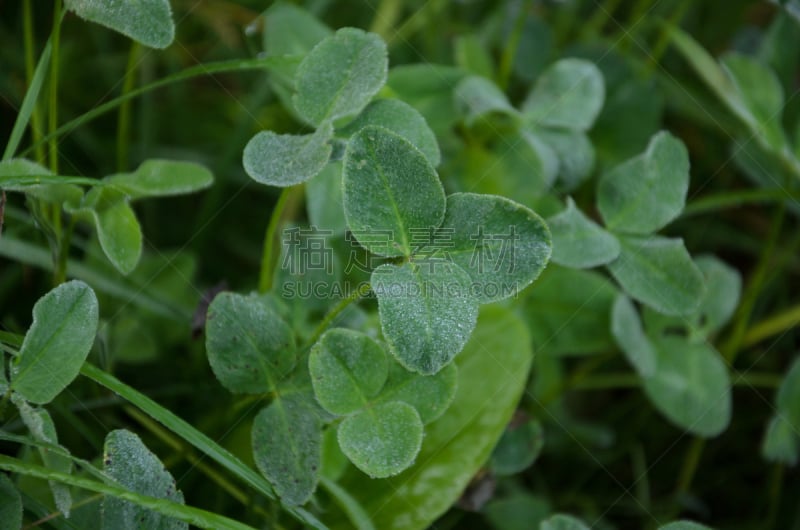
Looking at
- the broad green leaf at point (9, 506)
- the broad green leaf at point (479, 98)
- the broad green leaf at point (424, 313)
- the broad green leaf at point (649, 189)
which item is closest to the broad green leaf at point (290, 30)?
the broad green leaf at point (479, 98)

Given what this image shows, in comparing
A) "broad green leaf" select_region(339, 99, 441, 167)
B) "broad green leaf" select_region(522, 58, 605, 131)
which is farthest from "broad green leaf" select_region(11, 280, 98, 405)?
"broad green leaf" select_region(522, 58, 605, 131)

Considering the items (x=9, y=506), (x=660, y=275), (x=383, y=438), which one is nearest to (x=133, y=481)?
(x=9, y=506)

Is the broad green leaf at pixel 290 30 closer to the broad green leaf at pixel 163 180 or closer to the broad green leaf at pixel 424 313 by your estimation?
the broad green leaf at pixel 163 180

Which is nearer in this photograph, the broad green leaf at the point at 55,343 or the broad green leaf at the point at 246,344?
the broad green leaf at the point at 55,343

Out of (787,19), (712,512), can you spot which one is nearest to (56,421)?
(712,512)

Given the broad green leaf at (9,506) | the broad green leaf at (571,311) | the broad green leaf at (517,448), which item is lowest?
the broad green leaf at (9,506)

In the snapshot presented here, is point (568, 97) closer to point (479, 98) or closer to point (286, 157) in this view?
point (479, 98)

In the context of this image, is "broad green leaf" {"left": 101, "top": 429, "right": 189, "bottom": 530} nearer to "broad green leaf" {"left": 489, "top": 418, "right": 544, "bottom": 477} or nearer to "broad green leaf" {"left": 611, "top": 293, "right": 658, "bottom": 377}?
"broad green leaf" {"left": 489, "top": 418, "right": 544, "bottom": 477}
